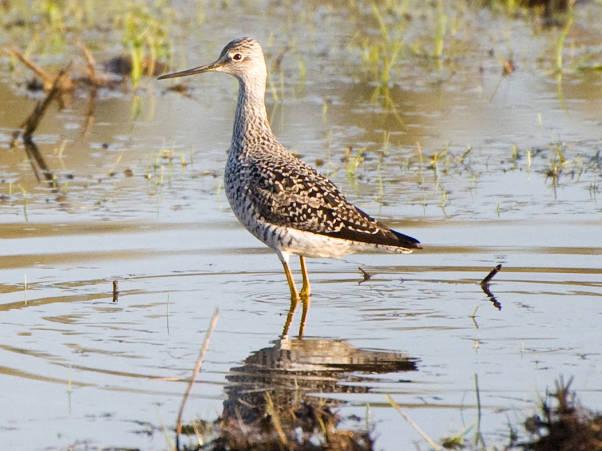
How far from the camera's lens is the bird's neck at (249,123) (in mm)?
8648

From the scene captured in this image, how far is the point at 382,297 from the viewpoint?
8016 mm

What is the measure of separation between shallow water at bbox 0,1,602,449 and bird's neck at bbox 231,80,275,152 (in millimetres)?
776

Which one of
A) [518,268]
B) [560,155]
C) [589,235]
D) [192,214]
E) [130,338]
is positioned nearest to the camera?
[130,338]

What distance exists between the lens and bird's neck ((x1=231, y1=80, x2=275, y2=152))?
28.4 ft

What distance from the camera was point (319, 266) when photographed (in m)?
9.08

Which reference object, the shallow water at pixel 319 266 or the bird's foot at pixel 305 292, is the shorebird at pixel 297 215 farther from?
the shallow water at pixel 319 266

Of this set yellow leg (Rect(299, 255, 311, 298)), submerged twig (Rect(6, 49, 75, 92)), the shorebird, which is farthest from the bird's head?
submerged twig (Rect(6, 49, 75, 92))

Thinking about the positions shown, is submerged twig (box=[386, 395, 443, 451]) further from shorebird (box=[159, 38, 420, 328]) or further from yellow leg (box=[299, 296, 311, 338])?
shorebird (box=[159, 38, 420, 328])

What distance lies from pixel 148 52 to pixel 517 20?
5.08 m

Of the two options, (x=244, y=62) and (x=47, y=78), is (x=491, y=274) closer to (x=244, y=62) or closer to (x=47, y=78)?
(x=244, y=62)

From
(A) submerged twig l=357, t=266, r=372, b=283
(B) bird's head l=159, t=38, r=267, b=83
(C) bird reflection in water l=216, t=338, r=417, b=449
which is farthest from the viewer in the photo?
(B) bird's head l=159, t=38, r=267, b=83

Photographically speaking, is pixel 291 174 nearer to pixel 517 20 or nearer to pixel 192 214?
pixel 192 214

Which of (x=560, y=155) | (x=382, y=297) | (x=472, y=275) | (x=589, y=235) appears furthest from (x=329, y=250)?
(x=560, y=155)

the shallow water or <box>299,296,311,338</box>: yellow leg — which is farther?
<box>299,296,311,338</box>: yellow leg
